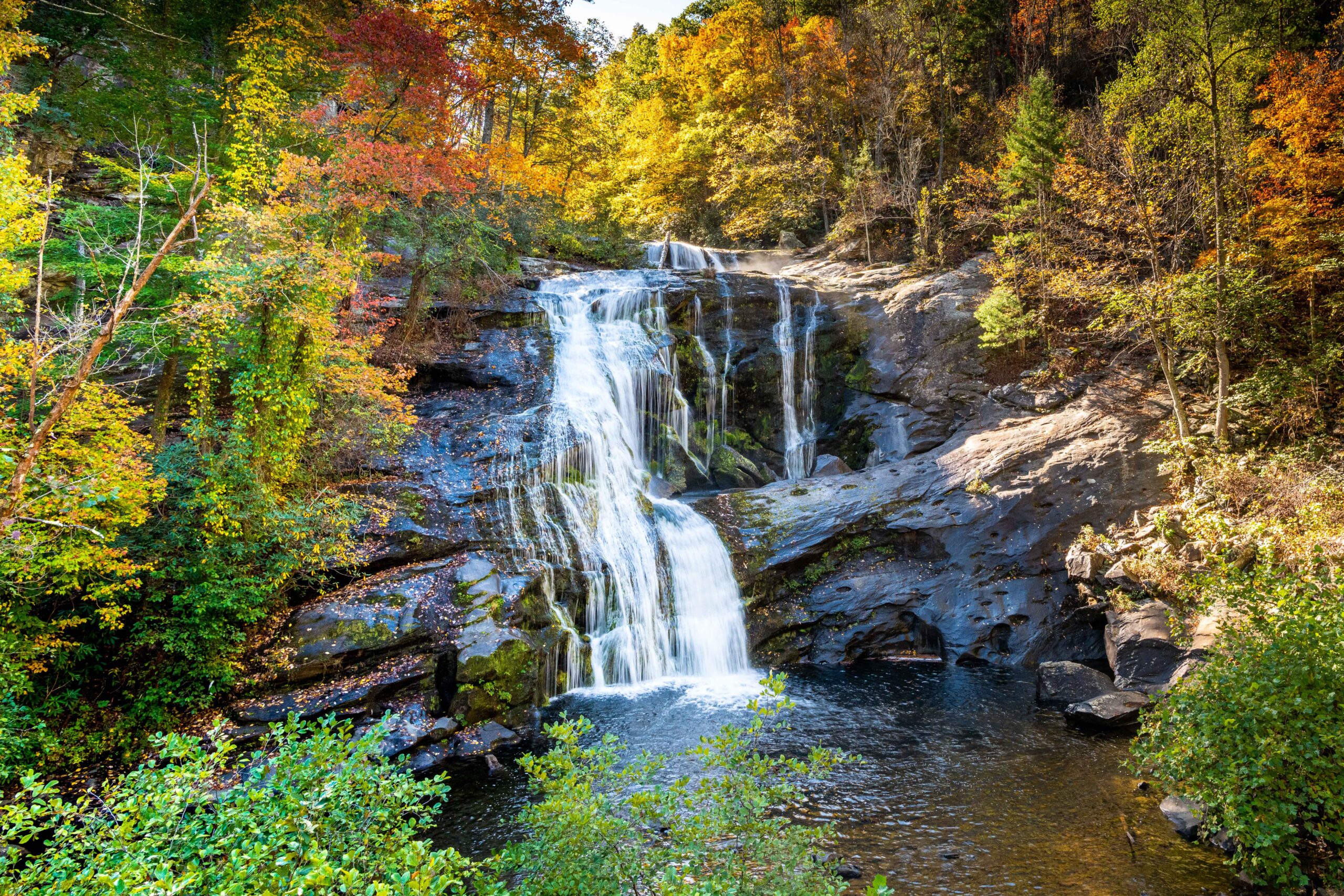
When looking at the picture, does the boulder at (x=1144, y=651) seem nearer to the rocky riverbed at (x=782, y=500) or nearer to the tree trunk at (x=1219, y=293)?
the rocky riverbed at (x=782, y=500)

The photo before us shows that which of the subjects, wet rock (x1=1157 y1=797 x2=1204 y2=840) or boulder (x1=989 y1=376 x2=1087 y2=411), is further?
boulder (x1=989 y1=376 x2=1087 y2=411)

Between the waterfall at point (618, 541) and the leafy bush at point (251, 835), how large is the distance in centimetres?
790

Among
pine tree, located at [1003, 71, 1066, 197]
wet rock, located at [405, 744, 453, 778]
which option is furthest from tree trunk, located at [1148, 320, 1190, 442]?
wet rock, located at [405, 744, 453, 778]

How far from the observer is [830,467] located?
727 inches

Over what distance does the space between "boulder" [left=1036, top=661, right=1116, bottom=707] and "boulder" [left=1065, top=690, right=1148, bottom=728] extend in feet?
1.33

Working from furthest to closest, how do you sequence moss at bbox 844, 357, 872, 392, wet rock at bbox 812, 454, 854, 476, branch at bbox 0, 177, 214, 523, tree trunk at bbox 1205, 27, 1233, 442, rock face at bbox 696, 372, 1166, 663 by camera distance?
moss at bbox 844, 357, 872, 392 → wet rock at bbox 812, 454, 854, 476 → rock face at bbox 696, 372, 1166, 663 → tree trunk at bbox 1205, 27, 1233, 442 → branch at bbox 0, 177, 214, 523

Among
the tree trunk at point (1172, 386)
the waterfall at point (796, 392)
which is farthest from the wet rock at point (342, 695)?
the tree trunk at point (1172, 386)

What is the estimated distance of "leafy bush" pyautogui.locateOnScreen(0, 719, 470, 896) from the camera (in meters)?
3.18

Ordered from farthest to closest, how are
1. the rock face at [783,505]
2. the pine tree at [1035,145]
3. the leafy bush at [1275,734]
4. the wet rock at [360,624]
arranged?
the pine tree at [1035,145], the rock face at [783,505], the wet rock at [360,624], the leafy bush at [1275,734]

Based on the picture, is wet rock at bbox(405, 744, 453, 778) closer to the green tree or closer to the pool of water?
the pool of water

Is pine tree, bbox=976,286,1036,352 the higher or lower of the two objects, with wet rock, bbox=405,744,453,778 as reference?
higher

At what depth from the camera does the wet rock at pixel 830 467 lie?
18.3 meters

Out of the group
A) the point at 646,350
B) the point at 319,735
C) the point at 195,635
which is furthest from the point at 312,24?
the point at 319,735

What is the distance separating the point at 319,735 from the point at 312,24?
1689cm
